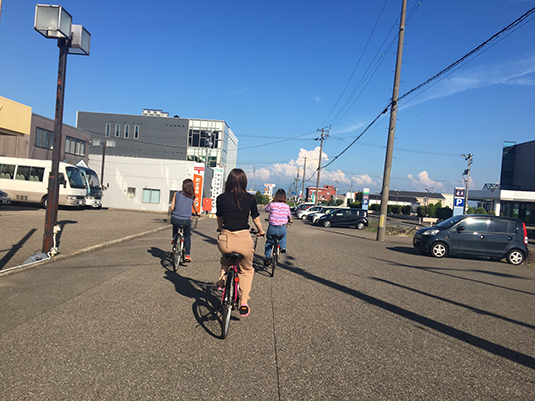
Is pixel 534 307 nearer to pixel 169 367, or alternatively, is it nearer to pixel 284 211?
pixel 284 211

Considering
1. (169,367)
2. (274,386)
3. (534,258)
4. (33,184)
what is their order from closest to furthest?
1. (274,386)
2. (169,367)
3. (534,258)
4. (33,184)

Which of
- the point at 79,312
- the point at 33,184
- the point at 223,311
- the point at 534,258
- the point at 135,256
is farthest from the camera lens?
the point at 33,184

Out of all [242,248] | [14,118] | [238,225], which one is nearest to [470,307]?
[242,248]

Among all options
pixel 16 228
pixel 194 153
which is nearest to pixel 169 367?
pixel 16 228

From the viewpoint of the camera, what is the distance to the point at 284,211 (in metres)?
9.34

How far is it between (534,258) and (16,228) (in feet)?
59.8

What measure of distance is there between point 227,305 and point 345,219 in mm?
27543

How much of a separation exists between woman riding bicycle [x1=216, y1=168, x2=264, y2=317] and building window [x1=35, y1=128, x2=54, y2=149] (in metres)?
36.0

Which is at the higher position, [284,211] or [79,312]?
[284,211]

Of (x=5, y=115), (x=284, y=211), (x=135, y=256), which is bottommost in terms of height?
(x=135, y=256)

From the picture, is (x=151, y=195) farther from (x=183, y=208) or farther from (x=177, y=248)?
(x=177, y=248)

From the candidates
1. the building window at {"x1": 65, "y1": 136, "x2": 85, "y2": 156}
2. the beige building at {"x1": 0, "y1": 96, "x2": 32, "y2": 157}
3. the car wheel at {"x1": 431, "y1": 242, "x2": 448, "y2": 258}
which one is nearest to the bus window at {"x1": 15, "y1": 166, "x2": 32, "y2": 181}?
the beige building at {"x1": 0, "y1": 96, "x2": 32, "y2": 157}

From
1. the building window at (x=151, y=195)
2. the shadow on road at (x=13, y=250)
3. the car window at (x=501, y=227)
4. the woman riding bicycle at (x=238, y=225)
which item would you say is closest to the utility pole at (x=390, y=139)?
the car window at (x=501, y=227)

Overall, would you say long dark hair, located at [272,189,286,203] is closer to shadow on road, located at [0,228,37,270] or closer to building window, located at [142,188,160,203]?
shadow on road, located at [0,228,37,270]
